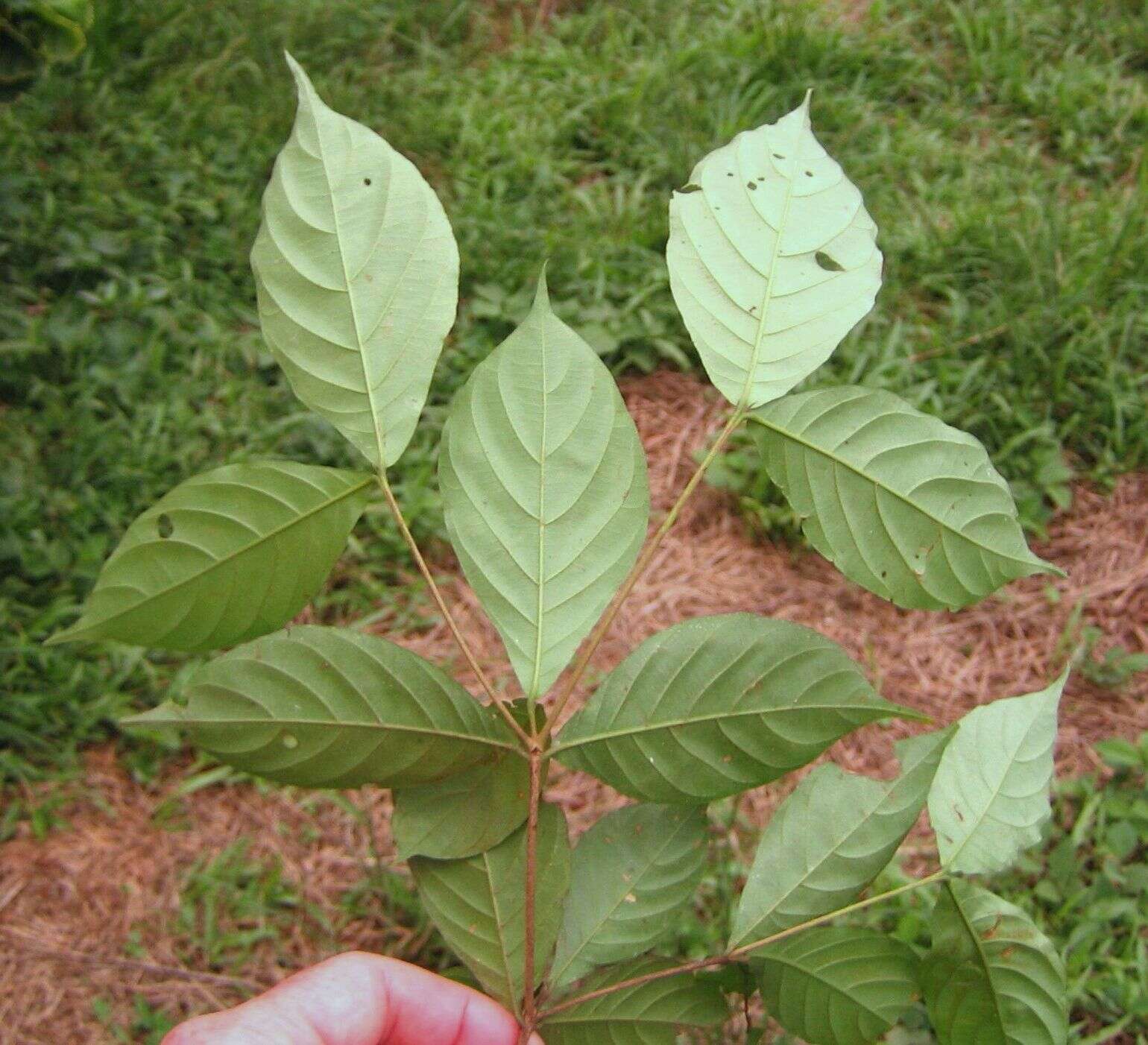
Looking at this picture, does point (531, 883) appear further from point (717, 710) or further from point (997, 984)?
point (997, 984)

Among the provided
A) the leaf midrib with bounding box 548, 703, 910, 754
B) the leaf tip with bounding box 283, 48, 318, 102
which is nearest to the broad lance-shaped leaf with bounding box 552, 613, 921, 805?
the leaf midrib with bounding box 548, 703, 910, 754

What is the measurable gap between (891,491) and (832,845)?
27 cm

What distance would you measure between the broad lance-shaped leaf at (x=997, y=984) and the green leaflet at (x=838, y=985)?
3cm

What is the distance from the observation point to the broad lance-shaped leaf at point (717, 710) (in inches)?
27.0

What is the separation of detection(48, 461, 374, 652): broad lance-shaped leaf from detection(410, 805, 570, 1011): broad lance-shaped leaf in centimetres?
22

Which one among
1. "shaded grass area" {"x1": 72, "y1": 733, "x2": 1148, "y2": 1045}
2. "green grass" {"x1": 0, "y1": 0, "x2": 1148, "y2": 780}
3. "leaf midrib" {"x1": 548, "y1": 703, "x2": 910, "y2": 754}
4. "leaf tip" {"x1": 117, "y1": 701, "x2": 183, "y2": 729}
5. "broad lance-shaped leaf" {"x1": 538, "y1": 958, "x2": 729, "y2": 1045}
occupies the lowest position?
"shaded grass area" {"x1": 72, "y1": 733, "x2": 1148, "y2": 1045}

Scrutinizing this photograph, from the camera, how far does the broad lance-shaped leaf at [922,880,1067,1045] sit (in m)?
0.75

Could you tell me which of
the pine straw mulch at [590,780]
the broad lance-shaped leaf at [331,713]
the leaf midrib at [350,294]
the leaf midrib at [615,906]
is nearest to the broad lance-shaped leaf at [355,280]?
the leaf midrib at [350,294]

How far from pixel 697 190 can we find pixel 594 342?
59.6 inches

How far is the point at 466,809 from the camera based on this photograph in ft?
2.40

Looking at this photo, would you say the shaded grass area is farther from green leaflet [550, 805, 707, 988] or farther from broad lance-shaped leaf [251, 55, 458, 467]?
broad lance-shaped leaf [251, 55, 458, 467]

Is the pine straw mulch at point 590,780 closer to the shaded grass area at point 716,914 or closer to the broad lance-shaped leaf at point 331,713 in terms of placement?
the shaded grass area at point 716,914

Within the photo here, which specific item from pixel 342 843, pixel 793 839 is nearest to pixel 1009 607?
pixel 342 843

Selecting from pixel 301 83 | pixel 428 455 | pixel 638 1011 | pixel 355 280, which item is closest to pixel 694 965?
pixel 638 1011
